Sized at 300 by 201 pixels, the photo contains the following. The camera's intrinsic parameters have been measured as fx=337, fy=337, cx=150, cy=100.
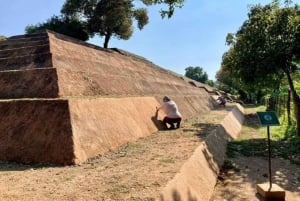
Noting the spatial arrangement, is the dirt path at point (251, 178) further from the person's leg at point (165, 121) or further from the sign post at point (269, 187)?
the person's leg at point (165, 121)

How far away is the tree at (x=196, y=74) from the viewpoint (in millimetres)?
114062

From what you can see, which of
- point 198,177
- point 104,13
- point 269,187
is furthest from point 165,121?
point 104,13

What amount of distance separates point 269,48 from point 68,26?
75.1 feet

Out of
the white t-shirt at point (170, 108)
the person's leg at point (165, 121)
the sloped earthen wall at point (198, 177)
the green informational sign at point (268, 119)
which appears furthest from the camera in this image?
the person's leg at point (165, 121)

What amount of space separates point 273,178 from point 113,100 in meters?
5.29

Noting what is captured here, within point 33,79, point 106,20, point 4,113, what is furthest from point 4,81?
point 106,20

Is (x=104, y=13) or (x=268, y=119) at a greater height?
(x=104, y=13)

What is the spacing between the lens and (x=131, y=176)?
601 centimetres

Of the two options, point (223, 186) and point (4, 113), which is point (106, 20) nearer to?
point (4, 113)

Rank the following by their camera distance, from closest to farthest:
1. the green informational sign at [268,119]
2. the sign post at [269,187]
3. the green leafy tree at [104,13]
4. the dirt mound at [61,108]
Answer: the sign post at [269,187]
the green informational sign at [268,119]
the dirt mound at [61,108]
the green leafy tree at [104,13]

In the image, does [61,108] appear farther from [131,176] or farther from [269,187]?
[269,187]

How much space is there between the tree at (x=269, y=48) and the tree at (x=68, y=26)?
20.7 meters

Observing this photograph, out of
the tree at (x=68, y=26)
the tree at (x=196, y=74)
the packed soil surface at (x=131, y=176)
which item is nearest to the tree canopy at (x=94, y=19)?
the tree at (x=68, y=26)

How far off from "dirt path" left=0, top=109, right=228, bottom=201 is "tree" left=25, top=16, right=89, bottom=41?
24762 millimetres
